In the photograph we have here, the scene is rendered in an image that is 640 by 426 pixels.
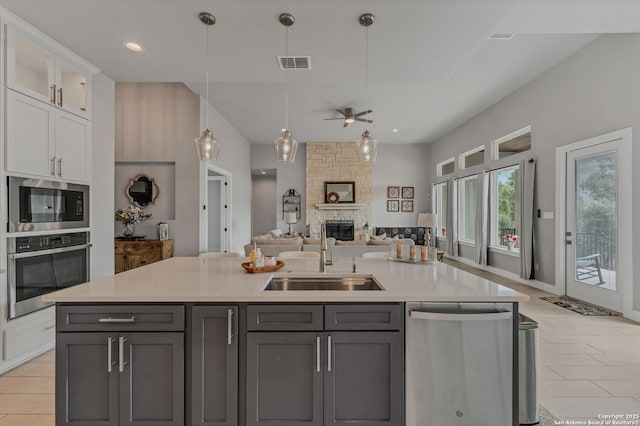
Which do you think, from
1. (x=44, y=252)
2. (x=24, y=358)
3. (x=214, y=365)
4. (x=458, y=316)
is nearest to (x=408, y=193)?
(x=458, y=316)

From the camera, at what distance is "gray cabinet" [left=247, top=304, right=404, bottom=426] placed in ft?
5.25

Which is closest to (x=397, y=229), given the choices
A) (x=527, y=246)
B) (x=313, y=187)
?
(x=313, y=187)

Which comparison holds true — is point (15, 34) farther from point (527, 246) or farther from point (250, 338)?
point (527, 246)

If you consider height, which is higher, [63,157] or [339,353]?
[63,157]

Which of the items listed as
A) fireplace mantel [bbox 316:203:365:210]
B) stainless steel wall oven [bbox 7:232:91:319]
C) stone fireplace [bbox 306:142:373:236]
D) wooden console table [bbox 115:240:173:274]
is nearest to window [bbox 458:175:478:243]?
stone fireplace [bbox 306:142:373:236]

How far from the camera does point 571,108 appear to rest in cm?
437

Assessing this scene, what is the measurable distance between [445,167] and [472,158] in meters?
1.43

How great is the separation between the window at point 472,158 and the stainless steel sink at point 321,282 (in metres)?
5.91

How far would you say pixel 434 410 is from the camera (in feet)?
5.23

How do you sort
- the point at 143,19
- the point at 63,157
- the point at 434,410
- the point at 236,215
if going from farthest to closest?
the point at 236,215
the point at 63,157
the point at 143,19
the point at 434,410

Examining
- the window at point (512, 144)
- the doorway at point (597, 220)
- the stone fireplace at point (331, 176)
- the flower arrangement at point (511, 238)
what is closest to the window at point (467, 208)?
the window at point (512, 144)

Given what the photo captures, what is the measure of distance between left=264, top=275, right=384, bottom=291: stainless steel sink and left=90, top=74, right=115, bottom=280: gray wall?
251 cm

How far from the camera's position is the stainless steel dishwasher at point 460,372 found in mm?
1594

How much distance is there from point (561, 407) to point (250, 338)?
212 cm
